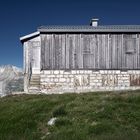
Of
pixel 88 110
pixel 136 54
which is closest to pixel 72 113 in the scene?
pixel 88 110

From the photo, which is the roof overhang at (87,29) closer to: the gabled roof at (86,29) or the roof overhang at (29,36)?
the gabled roof at (86,29)

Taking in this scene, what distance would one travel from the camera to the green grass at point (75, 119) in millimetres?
12227

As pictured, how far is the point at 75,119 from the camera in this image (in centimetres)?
1480

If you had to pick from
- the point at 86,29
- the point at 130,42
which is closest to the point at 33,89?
the point at 86,29

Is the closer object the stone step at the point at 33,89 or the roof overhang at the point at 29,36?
the stone step at the point at 33,89

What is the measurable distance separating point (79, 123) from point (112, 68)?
15550 mm

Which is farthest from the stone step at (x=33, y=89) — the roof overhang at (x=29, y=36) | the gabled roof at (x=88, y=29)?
the roof overhang at (x=29, y=36)

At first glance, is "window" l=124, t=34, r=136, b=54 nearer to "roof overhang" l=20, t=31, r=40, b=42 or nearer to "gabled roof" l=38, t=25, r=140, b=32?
"gabled roof" l=38, t=25, r=140, b=32

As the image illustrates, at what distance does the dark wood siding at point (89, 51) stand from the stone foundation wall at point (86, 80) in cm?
59

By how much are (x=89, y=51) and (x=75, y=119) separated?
49.1 feet

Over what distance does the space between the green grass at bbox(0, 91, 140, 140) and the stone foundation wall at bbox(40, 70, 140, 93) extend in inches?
354

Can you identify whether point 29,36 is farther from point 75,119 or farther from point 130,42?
point 75,119

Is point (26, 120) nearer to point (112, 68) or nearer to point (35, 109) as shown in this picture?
point (35, 109)

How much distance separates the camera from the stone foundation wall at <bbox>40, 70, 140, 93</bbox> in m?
28.5
